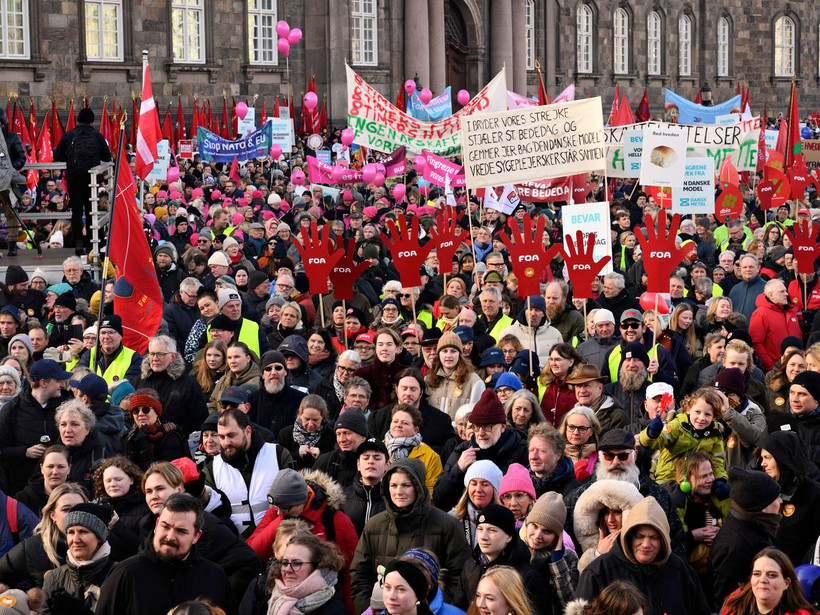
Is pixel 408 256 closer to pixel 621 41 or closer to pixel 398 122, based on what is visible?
pixel 398 122

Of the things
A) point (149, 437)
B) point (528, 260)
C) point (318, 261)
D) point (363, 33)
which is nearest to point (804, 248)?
point (528, 260)

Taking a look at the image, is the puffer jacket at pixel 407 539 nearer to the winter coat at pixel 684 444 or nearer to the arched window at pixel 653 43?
the winter coat at pixel 684 444

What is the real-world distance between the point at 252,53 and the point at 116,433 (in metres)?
29.0

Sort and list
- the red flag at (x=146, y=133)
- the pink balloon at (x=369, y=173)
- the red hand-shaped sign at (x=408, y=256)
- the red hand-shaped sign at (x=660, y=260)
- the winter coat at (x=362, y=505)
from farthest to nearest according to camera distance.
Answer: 1. the pink balloon at (x=369, y=173)
2. the red flag at (x=146, y=133)
3. the red hand-shaped sign at (x=408, y=256)
4. the red hand-shaped sign at (x=660, y=260)
5. the winter coat at (x=362, y=505)

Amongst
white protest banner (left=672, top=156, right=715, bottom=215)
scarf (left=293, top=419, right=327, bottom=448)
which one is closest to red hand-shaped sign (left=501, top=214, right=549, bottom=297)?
scarf (left=293, top=419, right=327, bottom=448)

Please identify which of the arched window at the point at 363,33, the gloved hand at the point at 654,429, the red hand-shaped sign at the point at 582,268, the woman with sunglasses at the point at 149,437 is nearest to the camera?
the gloved hand at the point at 654,429

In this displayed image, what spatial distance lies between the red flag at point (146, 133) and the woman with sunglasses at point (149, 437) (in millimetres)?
8281

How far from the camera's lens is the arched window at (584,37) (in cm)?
5056

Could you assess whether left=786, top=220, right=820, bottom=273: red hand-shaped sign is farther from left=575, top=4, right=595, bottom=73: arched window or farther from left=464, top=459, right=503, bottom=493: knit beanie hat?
left=575, top=4, right=595, bottom=73: arched window

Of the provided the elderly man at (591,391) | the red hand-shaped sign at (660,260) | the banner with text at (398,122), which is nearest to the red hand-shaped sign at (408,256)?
the red hand-shaped sign at (660,260)

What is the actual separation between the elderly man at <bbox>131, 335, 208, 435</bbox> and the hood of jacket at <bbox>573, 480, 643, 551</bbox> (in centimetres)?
376

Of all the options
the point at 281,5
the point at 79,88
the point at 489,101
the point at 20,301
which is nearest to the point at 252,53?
the point at 281,5

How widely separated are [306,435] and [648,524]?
304cm

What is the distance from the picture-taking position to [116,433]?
9094mm
